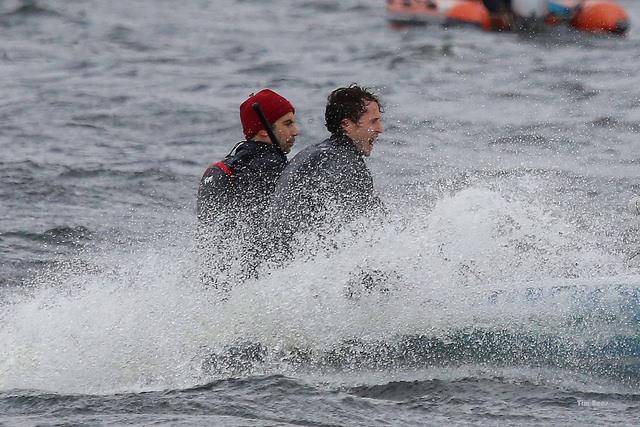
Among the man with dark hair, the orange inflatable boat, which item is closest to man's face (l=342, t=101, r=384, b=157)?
the man with dark hair

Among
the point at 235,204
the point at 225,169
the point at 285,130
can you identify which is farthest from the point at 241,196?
the point at 285,130

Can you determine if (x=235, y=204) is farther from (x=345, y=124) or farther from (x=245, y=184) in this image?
(x=345, y=124)

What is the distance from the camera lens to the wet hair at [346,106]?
792cm

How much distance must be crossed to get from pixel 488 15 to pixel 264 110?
50.1ft

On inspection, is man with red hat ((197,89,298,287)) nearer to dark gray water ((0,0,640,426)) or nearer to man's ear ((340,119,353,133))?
dark gray water ((0,0,640,426))

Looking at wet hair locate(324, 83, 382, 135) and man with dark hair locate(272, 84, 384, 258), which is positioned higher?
wet hair locate(324, 83, 382, 135)

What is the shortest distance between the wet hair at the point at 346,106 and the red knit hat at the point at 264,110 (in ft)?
1.43

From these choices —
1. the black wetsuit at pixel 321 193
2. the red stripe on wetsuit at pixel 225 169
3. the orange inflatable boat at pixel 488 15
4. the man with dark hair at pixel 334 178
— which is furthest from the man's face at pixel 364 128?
the orange inflatable boat at pixel 488 15

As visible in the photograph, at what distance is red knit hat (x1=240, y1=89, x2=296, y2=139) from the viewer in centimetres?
829

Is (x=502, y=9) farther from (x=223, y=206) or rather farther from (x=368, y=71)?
(x=223, y=206)

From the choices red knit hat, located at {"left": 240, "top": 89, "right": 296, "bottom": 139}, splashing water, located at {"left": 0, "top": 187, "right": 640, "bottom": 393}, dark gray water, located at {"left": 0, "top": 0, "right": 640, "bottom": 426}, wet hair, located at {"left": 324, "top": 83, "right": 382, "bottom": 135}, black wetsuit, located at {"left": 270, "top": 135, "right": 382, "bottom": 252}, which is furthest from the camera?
red knit hat, located at {"left": 240, "top": 89, "right": 296, "bottom": 139}

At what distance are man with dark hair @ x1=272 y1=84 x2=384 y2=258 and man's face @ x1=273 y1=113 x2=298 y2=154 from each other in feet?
1.49

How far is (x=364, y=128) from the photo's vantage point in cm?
795

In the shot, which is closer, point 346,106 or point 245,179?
point 346,106
